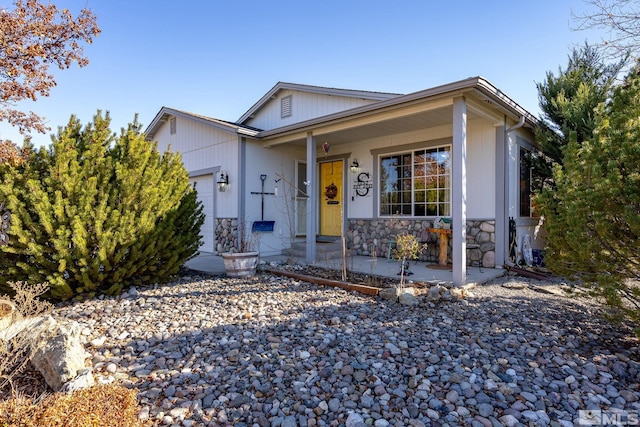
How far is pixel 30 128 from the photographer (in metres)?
3.84

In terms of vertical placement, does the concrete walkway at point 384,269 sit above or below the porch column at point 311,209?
below

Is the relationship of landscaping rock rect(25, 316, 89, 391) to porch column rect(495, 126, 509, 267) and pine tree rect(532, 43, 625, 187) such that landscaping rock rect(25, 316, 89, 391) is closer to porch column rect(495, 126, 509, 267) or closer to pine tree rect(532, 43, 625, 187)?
porch column rect(495, 126, 509, 267)

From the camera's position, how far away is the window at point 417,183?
22.7 feet

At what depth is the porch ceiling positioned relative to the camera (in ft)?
19.2

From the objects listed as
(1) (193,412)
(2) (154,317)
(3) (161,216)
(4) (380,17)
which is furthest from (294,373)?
(4) (380,17)

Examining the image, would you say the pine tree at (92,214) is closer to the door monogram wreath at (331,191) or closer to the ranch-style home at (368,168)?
the ranch-style home at (368,168)

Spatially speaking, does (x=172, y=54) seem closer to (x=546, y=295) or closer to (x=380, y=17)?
(x=380, y=17)

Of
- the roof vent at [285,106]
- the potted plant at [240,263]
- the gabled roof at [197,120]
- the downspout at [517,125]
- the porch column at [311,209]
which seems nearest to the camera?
the potted plant at [240,263]

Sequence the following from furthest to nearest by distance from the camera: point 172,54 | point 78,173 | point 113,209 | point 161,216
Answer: point 172,54 → point 161,216 → point 113,209 → point 78,173

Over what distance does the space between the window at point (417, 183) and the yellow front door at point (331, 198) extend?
1276 mm

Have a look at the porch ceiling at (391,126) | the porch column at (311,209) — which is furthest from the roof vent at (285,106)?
the porch column at (311,209)

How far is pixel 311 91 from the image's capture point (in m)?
8.29

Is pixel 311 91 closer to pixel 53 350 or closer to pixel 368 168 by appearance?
pixel 368 168

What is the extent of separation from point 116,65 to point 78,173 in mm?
4615
